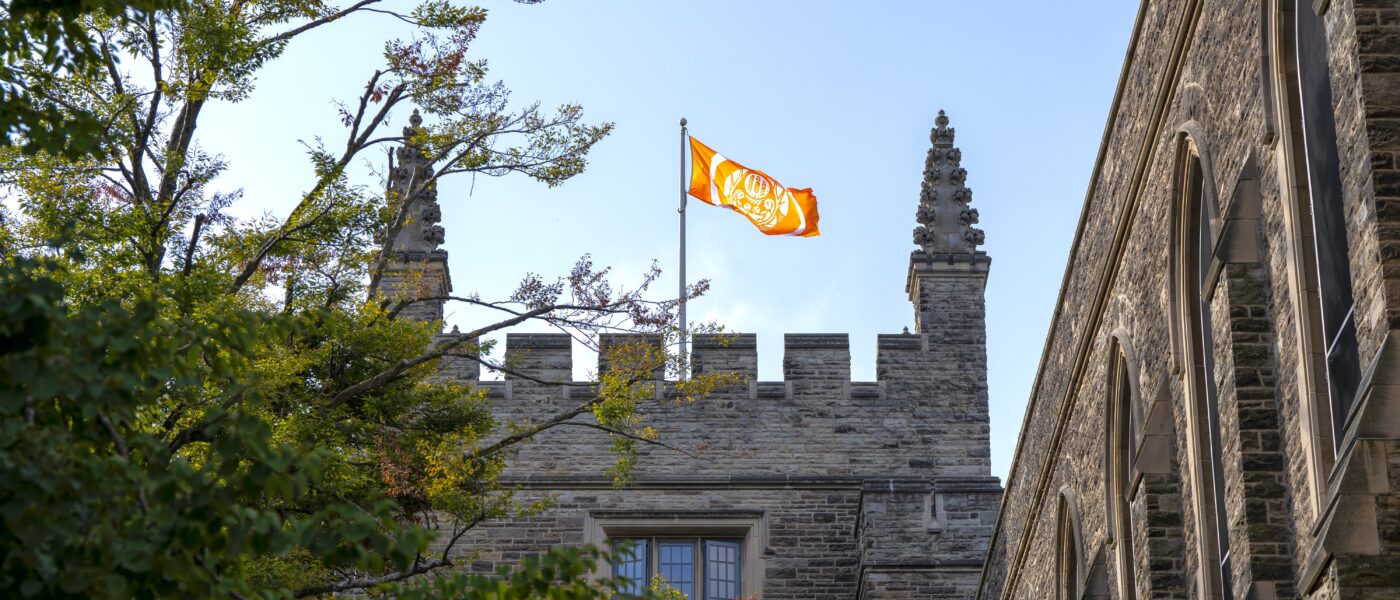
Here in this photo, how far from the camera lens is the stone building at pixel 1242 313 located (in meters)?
8.79

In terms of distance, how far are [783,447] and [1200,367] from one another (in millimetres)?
16378

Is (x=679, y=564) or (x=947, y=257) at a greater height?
(x=947, y=257)

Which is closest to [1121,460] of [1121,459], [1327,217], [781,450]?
[1121,459]

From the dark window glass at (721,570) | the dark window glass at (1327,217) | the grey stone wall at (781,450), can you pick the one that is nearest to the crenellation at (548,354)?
the grey stone wall at (781,450)

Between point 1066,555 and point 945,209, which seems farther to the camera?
point 945,209

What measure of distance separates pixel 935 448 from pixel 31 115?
22013mm

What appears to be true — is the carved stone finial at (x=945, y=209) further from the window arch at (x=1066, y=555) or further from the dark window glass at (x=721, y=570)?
the window arch at (x=1066, y=555)

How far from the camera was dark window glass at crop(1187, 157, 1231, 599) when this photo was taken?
12297 mm

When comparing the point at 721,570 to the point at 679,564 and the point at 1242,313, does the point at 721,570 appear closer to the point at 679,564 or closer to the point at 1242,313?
the point at 679,564

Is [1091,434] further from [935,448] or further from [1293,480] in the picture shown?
[935,448]

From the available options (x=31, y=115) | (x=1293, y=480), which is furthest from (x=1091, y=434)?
(x=31, y=115)

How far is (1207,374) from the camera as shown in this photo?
1248 cm

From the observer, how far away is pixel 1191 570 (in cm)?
1294

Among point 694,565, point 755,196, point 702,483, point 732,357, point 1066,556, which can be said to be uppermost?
point 755,196
